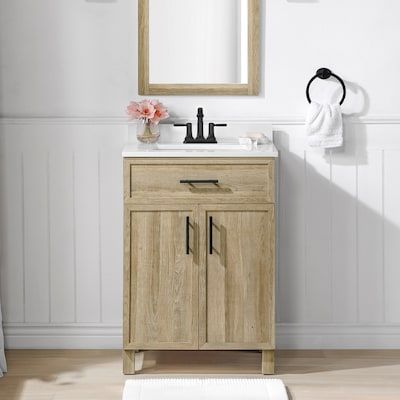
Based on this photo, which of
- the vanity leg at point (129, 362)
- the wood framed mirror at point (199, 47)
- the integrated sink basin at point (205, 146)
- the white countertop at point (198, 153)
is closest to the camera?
the white countertop at point (198, 153)

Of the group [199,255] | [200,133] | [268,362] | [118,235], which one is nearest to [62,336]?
[118,235]

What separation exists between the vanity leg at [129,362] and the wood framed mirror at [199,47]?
3.50 feet

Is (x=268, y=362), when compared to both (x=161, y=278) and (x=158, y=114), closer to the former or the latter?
(x=161, y=278)

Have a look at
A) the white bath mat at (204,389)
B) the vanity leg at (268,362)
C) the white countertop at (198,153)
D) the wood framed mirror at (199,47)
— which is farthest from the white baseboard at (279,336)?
the wood framed mirror at (199,47)

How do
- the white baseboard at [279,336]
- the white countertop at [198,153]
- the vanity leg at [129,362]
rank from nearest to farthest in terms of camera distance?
1. the white countertop at [198,153]
2. the vanity leg at [129,362]
3. the white baseboard at [279,336]

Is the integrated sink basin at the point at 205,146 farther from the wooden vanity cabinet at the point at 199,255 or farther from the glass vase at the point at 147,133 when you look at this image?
the wooden vanity cabinet at the point at 199,255

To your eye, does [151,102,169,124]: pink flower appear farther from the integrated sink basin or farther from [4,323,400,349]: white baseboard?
[4,323,400,349]: white baseboard

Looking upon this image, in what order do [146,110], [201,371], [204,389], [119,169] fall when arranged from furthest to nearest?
[119,169] → [146,110] → [201,371] → [204,389]

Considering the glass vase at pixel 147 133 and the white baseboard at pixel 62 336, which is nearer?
the glass vase at pixel 147 133

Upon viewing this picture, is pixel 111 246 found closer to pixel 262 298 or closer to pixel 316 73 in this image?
pixel 262 298

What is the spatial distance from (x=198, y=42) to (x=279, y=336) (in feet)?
4.19

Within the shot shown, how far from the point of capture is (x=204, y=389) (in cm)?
359

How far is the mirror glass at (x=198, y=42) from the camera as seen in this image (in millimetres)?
4023

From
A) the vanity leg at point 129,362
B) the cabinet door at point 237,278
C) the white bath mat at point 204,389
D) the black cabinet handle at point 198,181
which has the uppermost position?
the black cabinet handle at point 198,181
